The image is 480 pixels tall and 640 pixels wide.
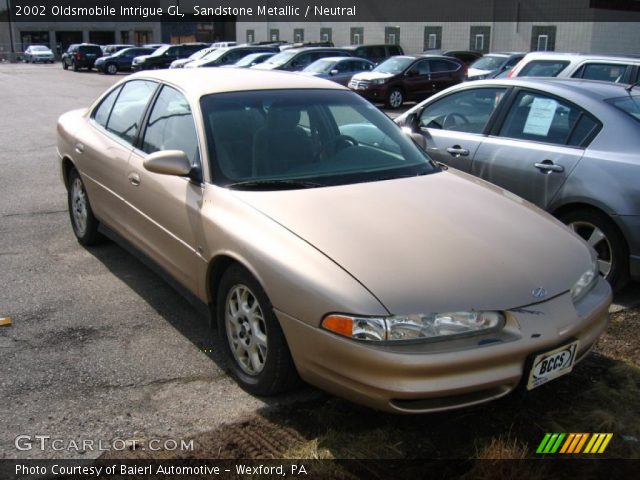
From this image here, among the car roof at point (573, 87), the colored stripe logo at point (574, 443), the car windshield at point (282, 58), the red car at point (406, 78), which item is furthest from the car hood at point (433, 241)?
the car windshield at point (282, 58)

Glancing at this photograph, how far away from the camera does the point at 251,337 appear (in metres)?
3.49

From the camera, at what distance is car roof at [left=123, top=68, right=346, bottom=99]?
440cm

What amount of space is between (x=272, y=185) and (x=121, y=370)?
4.43ft

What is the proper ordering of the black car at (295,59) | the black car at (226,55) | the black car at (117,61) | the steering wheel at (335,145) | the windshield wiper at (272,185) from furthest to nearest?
the black car at (117,61), the black car at (226,55), the black car at (295,59), the steering wheel at (335,145), the windshield wiper at (272,185)

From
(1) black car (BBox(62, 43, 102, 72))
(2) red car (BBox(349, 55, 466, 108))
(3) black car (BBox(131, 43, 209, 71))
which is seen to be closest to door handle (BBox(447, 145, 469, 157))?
(2) red car (BBox(349, 55, 466, 108))

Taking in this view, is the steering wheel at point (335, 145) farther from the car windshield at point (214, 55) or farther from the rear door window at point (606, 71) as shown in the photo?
the car windshield at point (214, 55)

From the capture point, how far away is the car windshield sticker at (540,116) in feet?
17.7

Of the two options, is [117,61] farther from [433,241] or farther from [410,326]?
[410,326]

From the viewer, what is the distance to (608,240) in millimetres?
4809

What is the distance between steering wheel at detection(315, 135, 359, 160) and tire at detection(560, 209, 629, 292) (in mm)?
1855

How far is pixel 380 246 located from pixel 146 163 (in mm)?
1549

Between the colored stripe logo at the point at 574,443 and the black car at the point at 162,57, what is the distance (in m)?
33.0

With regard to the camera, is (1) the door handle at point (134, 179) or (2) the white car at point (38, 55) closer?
(1) the door handle at point (134, 179)

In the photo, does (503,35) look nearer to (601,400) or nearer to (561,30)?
(561,30)
